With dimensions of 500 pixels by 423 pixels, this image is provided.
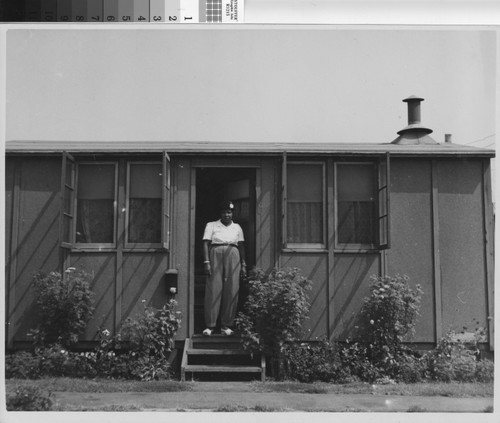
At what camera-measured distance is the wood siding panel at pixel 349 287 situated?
518 cm

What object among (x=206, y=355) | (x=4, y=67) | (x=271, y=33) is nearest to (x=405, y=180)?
(x=271, y=33)

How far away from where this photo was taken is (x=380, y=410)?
4.80 metres

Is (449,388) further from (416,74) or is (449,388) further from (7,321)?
(7,321)

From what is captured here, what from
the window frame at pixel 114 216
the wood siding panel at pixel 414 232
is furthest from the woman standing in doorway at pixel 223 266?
the wood siding panel at pixel 414 232

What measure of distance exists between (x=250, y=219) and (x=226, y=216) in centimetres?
19

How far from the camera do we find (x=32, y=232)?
5129 mm

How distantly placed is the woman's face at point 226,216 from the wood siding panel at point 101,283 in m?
0.87

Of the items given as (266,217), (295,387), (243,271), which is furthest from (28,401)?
(266,217)

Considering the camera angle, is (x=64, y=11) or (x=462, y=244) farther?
(x=462, y=244)

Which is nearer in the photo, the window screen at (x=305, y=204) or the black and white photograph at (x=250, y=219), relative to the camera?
the black and white photograph at (x=250, y=219)

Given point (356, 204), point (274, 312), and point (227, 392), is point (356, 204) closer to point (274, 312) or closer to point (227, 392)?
point (274, 312)

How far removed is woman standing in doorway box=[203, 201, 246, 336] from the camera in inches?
206

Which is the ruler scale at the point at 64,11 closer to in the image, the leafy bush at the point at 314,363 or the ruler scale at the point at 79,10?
the ruler scale at the point at 79,10

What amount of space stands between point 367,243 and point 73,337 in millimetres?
2337
